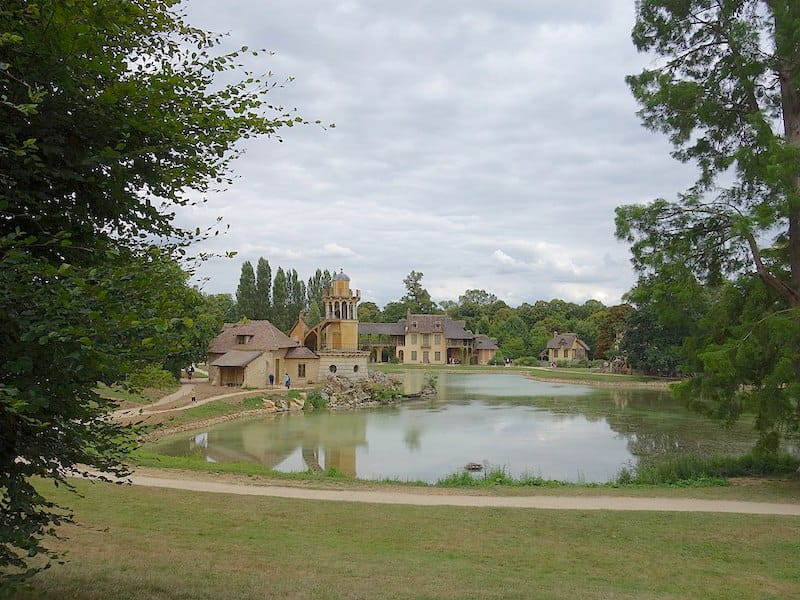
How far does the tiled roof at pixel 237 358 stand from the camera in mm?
37031

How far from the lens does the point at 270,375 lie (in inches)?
1516

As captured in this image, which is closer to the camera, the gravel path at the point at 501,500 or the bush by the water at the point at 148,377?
the bush by the water at the point at 148,377

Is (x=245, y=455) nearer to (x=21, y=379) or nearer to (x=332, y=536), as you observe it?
(x=332, y=536)

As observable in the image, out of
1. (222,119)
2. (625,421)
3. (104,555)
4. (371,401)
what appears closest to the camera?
(222,119)

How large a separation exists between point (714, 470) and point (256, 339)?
29903 millimetres

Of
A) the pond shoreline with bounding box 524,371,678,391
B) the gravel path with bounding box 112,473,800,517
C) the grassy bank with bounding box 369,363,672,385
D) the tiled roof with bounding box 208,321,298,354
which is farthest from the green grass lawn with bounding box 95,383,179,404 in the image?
the grassy bank with bounding box 369,363,672,385

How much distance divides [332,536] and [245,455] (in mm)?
12040

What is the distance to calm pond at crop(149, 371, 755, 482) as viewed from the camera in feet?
59.1

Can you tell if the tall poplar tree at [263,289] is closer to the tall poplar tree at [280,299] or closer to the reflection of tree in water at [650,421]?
the tall poplar tree at [280,299]

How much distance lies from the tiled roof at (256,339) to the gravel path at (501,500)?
26974mm

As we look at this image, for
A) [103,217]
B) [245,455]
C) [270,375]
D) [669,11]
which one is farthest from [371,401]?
[103,217]

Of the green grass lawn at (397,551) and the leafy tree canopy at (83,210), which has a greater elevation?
the leafy tree canopy at (83,210)

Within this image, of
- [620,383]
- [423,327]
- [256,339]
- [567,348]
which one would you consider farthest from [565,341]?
[256,339]

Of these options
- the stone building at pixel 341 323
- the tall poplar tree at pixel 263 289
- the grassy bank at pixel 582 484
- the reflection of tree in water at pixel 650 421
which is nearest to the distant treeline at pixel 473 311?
the tall poplar tree at pixel 263 289
